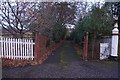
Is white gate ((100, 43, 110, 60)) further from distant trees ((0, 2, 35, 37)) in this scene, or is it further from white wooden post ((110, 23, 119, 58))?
distant trees ((0, 2, 35, 37))

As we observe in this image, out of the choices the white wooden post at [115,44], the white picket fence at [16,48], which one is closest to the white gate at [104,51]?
the white wooden post at [115,44]

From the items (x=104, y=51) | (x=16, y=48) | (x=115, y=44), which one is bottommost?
(x=104, y=51)

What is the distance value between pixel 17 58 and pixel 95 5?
8692mm

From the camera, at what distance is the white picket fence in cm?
1028

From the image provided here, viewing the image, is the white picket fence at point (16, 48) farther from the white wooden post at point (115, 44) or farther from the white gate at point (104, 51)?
the white wooden post at point (115, 44)

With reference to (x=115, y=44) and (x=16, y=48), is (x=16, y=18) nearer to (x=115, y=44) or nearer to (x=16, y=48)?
(x=16, y=48)

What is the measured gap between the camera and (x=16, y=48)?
1030 cm

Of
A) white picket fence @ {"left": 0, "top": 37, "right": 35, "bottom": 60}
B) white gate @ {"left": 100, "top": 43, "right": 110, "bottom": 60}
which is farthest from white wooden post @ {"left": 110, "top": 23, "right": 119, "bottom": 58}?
white picket fence @ {"left": 0, "top": 37, "right": 35, "bottom": 60}

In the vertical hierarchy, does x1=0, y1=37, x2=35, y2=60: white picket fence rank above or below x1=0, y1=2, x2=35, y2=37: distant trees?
below

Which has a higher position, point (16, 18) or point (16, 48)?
point (16, 18)

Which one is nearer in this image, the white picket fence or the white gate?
the white picket fence

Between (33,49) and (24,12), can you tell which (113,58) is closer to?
(33,49)

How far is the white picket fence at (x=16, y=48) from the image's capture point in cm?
1028

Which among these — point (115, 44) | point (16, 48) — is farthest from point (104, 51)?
point (16, 48)
